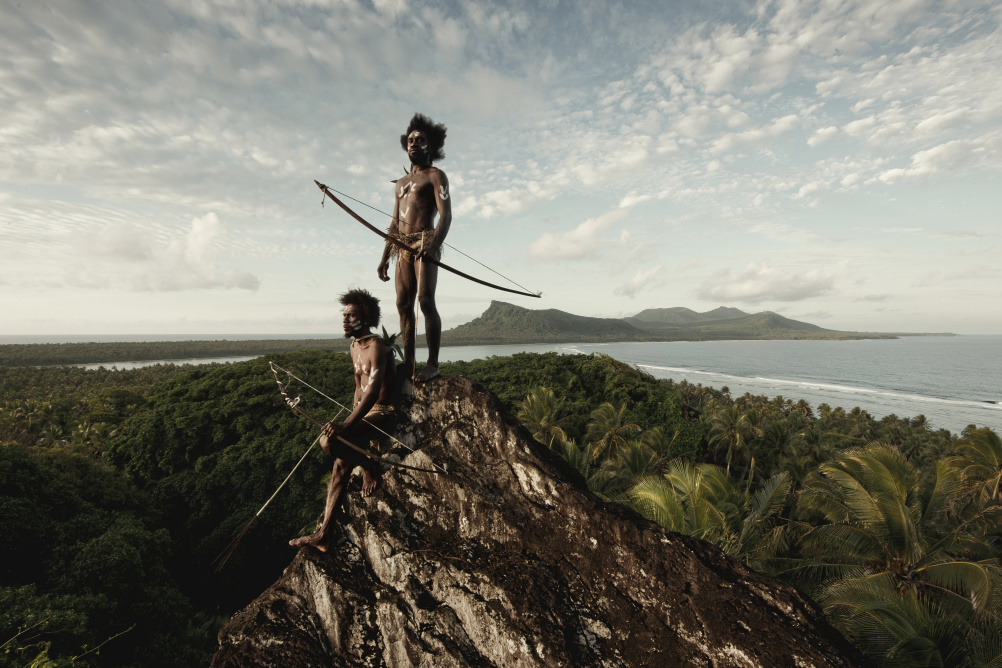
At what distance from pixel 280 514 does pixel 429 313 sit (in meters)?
16.5

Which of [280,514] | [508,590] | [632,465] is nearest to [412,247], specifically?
[508,590]

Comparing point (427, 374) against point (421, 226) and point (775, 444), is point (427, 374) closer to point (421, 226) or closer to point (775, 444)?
point (421, 226)

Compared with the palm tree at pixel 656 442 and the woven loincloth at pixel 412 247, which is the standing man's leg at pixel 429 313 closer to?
the woven loincloth at pixel 412 247

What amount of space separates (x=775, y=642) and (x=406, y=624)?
2670mm

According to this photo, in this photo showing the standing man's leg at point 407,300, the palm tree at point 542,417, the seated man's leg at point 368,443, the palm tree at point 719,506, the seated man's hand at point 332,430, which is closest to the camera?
the seated man's hand at point 332,430

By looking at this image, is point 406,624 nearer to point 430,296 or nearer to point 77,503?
point 430,296

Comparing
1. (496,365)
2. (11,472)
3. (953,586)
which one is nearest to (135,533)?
(11,472)

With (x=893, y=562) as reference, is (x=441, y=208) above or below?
above

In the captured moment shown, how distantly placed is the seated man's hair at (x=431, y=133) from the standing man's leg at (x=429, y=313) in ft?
4.46

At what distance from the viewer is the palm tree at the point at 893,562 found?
6.79 metres

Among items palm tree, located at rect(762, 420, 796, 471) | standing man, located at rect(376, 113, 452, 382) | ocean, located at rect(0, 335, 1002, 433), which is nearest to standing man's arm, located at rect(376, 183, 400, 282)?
standing man, located at rect(376, 113, 452, 382)

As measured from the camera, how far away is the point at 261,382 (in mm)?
23547

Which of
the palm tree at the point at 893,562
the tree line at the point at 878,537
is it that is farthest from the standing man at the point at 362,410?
the palm tree at the point at 893,562

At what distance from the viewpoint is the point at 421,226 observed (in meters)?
5.16
